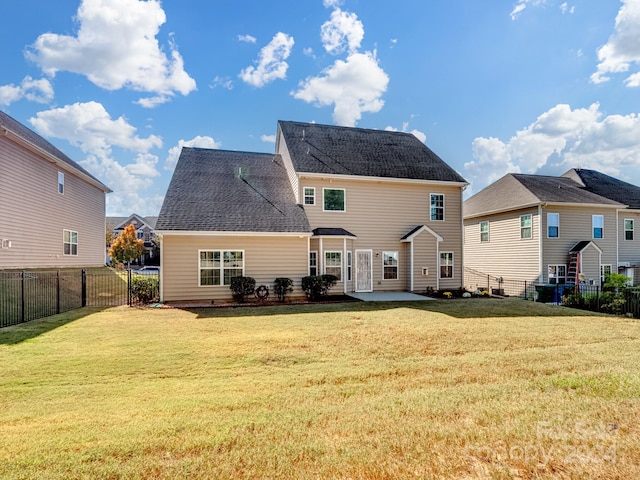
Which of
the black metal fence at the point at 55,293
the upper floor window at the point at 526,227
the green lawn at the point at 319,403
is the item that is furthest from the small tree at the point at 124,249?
the upper floor window at the point at 526,227

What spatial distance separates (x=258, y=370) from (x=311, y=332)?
2.95 m

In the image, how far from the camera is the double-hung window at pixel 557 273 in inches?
785

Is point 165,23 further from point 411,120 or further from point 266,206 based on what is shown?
point 411,120

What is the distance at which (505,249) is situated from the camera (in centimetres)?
2222

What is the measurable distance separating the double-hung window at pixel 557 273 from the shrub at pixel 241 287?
56.5 ft

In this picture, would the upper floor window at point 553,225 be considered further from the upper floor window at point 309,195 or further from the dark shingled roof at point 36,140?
the dark shingled roof at point 36,140

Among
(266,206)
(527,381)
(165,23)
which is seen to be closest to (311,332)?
(527,381)

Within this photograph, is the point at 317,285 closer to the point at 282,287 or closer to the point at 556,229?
the point at 282,287

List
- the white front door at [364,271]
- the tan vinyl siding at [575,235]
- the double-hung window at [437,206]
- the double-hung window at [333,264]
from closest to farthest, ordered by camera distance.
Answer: the double-hung window at [333,264] < the white front door at [364,271] < the double-hung window at [437,206] < the tan vinyl siding at [575,235]

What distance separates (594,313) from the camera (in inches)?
468

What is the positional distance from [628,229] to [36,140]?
121 feet

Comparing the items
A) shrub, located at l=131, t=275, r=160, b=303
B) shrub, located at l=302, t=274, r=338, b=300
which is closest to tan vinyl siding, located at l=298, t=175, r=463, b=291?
shrub, located at l=302, t=274, r=338, b=300

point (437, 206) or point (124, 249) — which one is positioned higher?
point (437, 206)

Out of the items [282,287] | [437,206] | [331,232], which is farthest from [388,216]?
[282,287]
